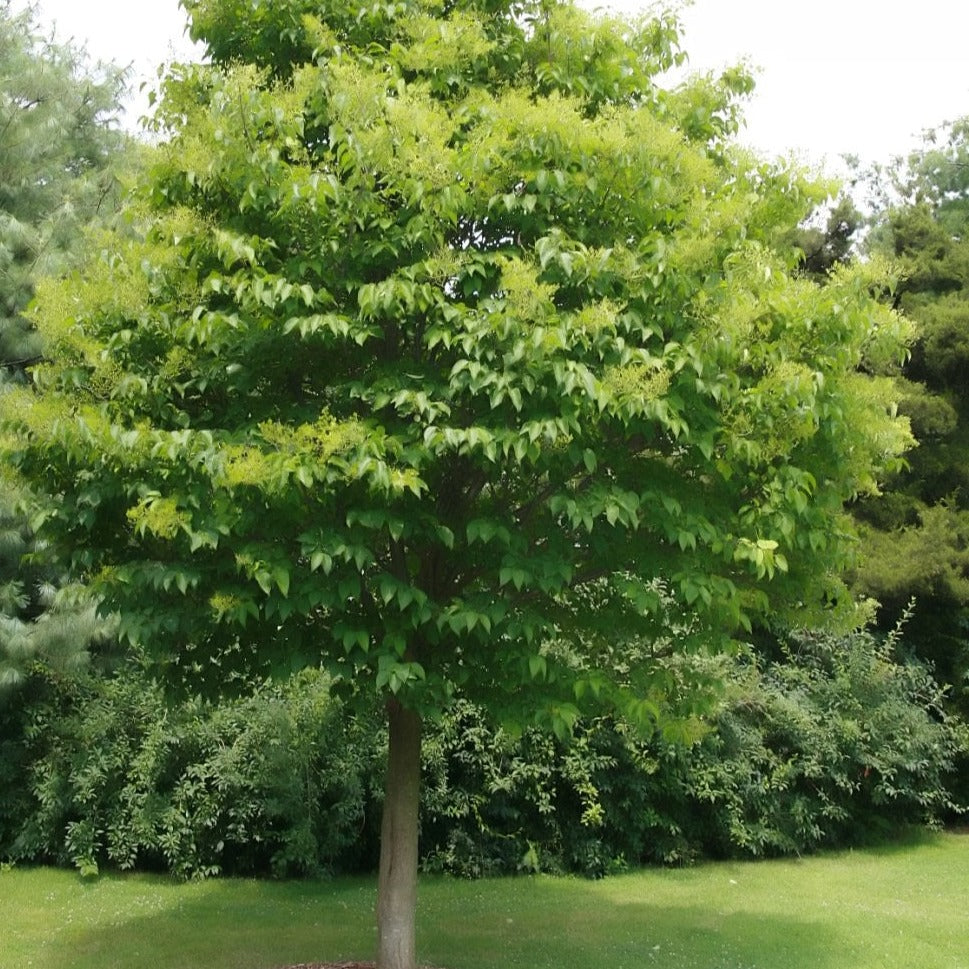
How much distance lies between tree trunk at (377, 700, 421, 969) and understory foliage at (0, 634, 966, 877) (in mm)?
3093

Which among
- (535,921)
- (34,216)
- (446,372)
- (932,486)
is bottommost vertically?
(535,921)

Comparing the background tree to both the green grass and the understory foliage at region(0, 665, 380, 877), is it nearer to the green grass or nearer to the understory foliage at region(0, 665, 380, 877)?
the green grass

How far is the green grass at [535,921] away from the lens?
8.11m

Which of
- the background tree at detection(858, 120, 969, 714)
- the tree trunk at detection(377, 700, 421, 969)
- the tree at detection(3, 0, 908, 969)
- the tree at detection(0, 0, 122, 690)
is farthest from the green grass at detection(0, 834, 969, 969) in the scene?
the background tree at detection(858, 120, 969, 714)

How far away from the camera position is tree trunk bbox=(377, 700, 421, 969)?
260 inches

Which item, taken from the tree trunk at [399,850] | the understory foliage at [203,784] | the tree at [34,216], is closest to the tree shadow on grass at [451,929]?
the understory foliage at [203,784]

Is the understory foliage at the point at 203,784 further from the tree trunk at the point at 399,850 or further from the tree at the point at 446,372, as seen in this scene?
the tree at the point at 446,372

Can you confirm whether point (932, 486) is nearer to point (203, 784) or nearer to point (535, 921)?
point (535, 921)

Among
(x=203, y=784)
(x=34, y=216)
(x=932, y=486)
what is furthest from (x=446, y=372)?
(x=932, y=486)

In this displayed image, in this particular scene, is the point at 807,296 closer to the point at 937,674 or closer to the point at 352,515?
the point at 352,515

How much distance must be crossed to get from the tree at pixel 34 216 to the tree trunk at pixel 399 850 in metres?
5.11

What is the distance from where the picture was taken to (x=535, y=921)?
9.38 metres

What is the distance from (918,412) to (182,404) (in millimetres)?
12398

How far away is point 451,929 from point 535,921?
0.76 meters
